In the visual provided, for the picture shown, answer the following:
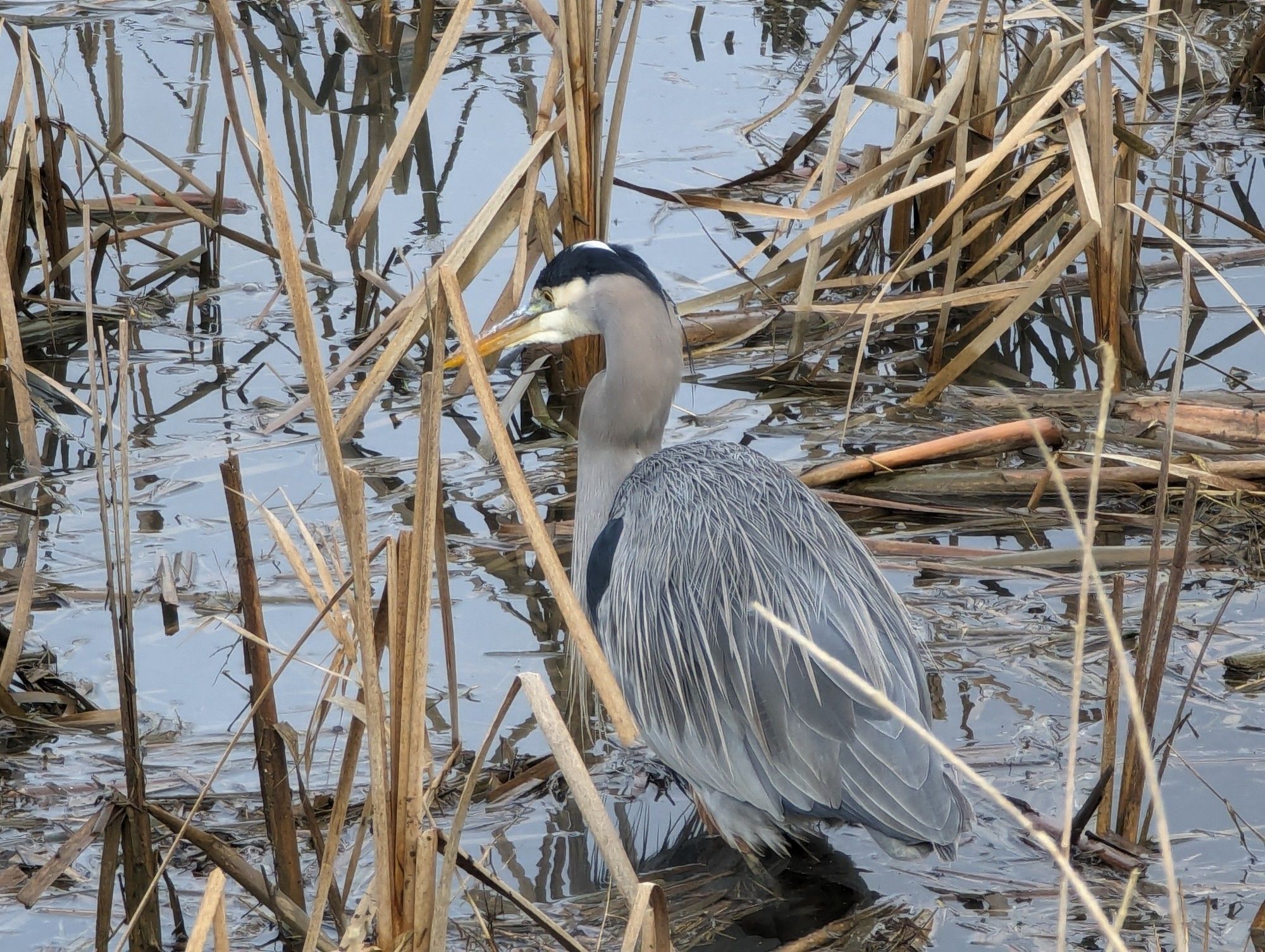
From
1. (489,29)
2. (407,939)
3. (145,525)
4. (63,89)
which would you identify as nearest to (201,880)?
(407,939)

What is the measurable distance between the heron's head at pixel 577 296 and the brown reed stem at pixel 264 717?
1370 millimetres

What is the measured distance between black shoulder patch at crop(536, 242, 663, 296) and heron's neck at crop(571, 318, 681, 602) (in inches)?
5.0

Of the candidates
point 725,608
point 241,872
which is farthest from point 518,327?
point 241,872

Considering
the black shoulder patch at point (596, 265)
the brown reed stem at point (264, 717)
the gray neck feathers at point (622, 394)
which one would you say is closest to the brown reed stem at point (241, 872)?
the brown reed stem at point (264, 717)

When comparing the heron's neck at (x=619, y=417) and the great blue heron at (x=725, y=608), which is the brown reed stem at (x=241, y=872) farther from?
the heron's neck at (x=619, y=417)

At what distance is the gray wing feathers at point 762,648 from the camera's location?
282 cm

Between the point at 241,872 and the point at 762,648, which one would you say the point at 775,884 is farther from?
the point at 241,872

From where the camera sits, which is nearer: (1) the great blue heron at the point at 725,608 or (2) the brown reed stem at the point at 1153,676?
(2) the brown reed stem at the point at 1153,676

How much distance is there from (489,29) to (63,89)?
2276mm

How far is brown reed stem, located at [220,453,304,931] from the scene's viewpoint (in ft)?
7.59

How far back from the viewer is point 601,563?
356cm

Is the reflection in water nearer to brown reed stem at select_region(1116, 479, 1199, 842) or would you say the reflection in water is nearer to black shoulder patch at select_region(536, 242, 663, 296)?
brown reed stem at select_region(1116, 479, 1199, 842)

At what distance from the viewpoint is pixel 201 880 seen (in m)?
2.92

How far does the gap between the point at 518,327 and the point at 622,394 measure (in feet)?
1.21
